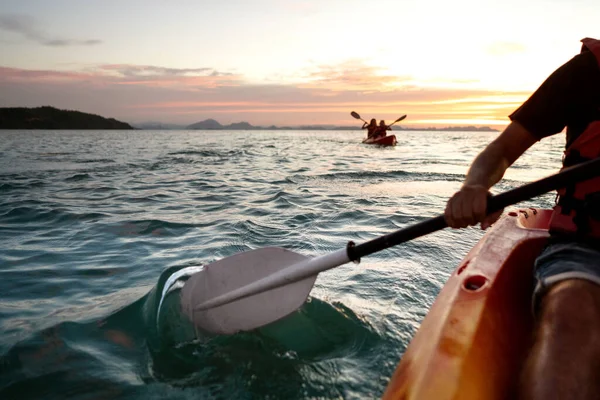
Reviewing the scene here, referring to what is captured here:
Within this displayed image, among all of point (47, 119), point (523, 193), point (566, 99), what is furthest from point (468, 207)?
point (47, 119)

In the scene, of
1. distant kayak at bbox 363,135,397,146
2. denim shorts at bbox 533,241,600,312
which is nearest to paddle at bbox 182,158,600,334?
denim shorts at bbox 533,241,600,312

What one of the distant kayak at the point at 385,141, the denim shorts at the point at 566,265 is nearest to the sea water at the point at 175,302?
the denim shorts at the point at 566,265

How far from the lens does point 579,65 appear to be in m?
1.78

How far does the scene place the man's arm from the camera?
1.81 meters

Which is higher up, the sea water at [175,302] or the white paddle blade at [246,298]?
the white paddle blade at [246,298]

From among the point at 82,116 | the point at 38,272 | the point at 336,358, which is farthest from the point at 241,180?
the point at 82,116

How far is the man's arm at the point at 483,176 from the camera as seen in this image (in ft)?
5.93

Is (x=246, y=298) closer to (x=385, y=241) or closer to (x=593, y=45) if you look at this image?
(x=385, y=241)

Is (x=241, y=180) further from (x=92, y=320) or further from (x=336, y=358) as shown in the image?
(x=336, y=358)

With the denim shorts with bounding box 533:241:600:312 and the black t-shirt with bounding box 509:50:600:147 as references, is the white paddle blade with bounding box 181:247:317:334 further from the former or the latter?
the black t-shirt with bounding box 509:50:600:147

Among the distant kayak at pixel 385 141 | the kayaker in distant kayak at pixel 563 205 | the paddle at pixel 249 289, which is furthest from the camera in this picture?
the distant kayak at pixel 385 141

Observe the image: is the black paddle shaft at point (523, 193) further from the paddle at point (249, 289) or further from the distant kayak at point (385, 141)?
the distant kayak at point (385, 141)

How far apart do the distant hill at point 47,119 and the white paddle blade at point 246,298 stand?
8325 centimetres

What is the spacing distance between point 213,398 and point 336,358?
0.76 meters
